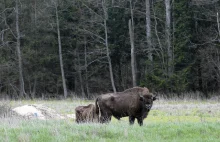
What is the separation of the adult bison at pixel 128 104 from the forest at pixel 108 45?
23.6m

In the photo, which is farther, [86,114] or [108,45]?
[108,45]

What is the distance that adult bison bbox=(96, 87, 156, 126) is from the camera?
58.0 ft

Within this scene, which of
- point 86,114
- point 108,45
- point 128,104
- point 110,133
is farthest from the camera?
point 108,45

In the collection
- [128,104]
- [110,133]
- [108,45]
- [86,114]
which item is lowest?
[86,114]

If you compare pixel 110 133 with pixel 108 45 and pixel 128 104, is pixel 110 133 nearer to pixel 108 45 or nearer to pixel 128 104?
pixel 128 104

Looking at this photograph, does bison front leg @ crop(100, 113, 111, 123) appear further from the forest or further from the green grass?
the forest

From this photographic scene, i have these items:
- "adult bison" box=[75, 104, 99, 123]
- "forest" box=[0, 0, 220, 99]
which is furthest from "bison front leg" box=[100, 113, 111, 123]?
"forest" box=[0, 0, 220, 99]

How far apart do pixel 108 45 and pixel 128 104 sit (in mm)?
31035

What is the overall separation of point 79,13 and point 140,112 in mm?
35321

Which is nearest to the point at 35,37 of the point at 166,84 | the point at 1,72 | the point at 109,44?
the point at 1,72

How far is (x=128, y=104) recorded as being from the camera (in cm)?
1827

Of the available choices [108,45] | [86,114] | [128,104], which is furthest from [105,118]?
[108,45]

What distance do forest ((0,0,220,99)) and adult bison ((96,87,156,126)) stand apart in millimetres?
23588

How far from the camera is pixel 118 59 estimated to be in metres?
53.1
